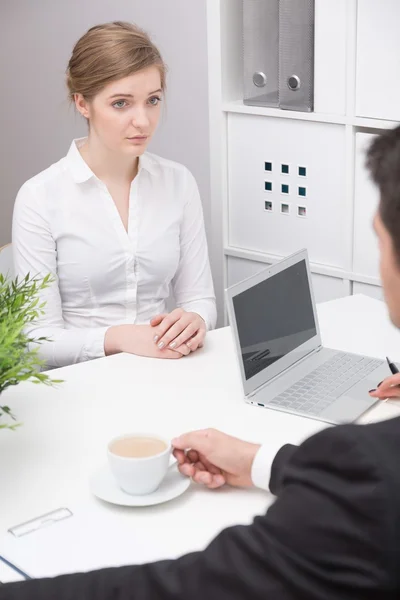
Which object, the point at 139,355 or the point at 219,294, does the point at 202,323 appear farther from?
the point at 219,294

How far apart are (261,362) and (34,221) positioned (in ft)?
2.29

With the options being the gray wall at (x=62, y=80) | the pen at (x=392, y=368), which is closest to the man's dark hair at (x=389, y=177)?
the pen at (x=392, y=368)

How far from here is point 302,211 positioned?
2666 mm

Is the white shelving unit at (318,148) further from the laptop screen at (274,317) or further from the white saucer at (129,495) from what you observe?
the white saucer at (129,495)

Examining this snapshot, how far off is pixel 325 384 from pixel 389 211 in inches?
34.7

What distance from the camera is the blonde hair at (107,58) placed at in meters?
2.03

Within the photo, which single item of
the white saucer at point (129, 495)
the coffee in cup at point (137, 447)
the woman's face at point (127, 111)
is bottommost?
the white saucer at point (129, 495)

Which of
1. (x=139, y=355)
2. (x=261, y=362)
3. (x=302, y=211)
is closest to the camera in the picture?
(x=261, y=362)

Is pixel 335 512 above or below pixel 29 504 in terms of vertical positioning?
above

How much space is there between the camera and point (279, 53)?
254cm

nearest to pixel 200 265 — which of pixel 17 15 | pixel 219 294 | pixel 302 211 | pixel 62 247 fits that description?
pixel 62 247

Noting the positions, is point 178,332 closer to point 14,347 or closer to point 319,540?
point 14,347

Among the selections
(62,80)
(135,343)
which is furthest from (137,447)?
(62,80)

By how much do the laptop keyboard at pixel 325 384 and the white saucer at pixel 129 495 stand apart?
12.5 inches
